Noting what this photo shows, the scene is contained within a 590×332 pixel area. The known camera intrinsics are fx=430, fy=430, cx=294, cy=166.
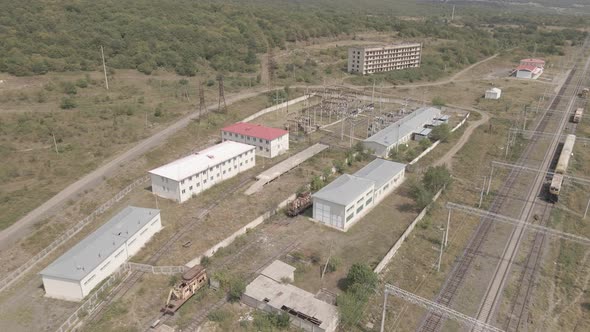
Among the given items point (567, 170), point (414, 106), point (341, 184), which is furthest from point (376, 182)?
point (414, 106)

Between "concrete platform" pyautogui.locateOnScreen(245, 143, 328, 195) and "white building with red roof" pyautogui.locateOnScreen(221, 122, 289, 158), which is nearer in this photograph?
"concrete platform" pyautogui.locateOnScreen(245, 143, 328, 195)

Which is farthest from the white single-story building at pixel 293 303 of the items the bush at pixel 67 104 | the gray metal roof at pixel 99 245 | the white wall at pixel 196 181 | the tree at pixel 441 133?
the bush at pixel 67 104

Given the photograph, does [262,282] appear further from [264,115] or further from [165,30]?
[165,30]

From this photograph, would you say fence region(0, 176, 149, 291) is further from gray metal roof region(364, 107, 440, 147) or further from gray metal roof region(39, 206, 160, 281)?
gray metal roof region(364, 107, 440, 147)

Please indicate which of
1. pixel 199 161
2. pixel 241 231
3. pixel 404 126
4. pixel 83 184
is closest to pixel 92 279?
pixel 241 231

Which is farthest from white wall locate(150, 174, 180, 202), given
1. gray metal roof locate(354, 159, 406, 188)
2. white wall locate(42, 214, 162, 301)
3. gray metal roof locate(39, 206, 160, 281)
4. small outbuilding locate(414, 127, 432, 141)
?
small outbuilding locate(414, 127, 432, 141)

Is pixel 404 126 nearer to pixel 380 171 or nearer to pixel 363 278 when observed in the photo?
pixel 380 171
